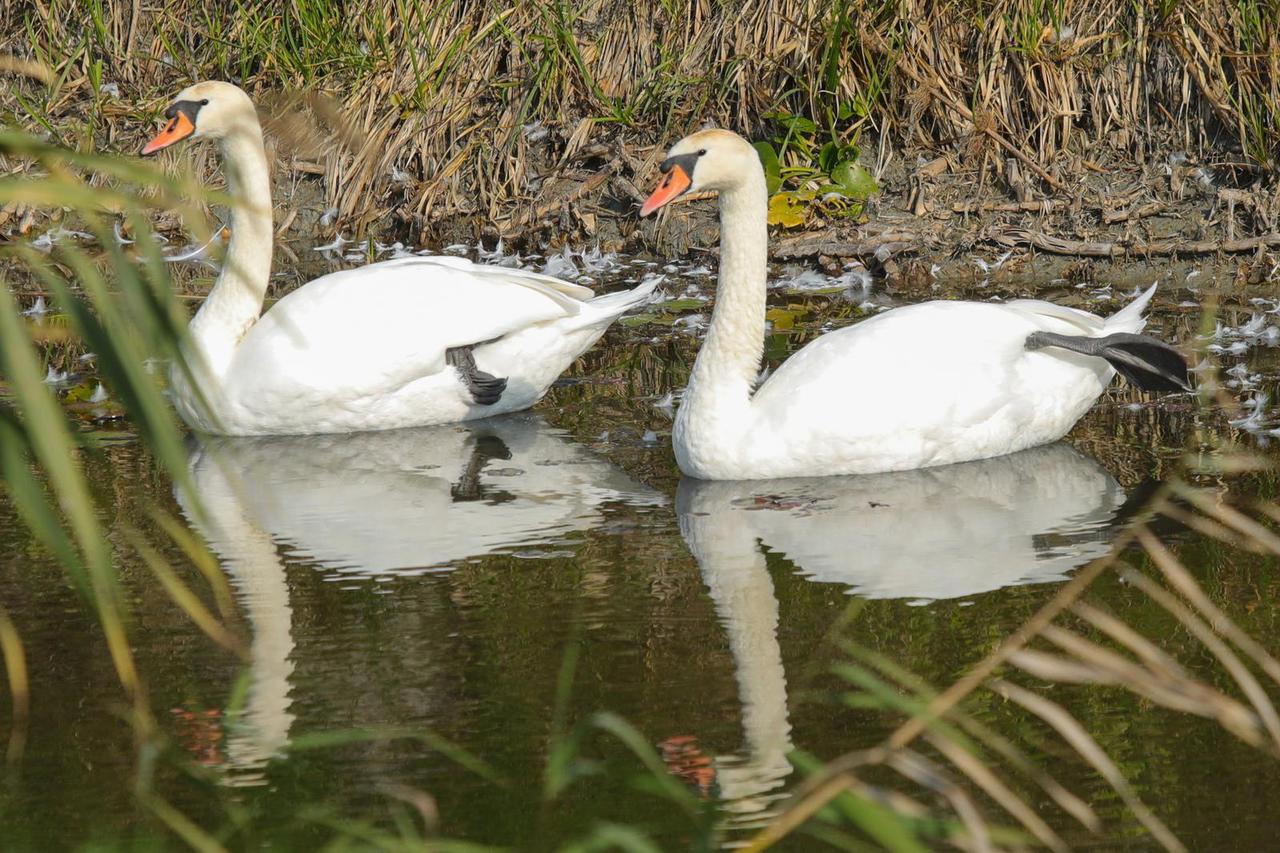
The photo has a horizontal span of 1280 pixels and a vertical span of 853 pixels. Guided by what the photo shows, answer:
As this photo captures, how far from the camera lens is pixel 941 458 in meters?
6.14

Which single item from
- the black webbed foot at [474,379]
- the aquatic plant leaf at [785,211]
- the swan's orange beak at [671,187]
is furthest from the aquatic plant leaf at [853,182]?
the swan's orange beak at [671,187]

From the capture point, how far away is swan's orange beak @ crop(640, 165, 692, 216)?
19.5 feet

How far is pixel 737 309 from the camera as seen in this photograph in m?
6.26

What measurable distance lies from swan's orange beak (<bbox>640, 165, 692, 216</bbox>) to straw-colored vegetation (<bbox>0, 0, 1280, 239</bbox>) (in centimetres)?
327

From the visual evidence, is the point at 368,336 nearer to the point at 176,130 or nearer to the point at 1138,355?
the point at 176,130

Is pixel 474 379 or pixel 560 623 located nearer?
pixel 560 623

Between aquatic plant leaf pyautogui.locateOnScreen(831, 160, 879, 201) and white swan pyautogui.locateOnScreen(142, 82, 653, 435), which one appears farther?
aquatic plant leaf pyautogui.locateOnScreen(831, 160, 879, 201)

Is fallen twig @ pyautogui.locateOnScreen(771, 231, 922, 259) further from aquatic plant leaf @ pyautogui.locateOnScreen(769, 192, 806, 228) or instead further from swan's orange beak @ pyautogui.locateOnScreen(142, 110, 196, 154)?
swan's orange beak @ pyautogui.locateOnScreen(142, 110, 196, 154)

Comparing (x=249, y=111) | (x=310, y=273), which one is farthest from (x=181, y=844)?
(x=310, y=273)

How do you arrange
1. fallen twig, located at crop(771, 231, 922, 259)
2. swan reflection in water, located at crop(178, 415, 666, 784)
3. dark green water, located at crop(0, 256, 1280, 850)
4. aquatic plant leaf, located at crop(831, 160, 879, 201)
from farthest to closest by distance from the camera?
aquatic plant leaf, located at crop(831, 160, 879, 201)
fallen twig, located at crop(771, 231, 922, 259)
swan reflection in water, located at crop(178, 415, 666, 784)
dark green water, located at crop(0, 256, 1280, 850)

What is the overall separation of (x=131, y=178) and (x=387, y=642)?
7.56 feet

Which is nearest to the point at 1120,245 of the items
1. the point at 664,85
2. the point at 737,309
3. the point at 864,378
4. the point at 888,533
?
the point at 664,85

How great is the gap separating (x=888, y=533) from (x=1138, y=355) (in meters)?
1.36

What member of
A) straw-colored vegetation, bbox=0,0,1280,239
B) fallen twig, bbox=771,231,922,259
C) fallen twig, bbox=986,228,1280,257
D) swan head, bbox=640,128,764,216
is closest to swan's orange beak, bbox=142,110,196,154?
straw-colored vegetation, bbox=0,0,1280,239
